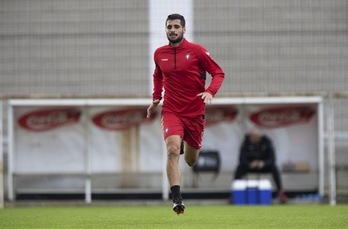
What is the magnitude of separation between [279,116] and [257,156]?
45.5 inches

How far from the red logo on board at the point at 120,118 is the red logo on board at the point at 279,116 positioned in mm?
2049

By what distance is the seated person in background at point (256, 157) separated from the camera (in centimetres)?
1908

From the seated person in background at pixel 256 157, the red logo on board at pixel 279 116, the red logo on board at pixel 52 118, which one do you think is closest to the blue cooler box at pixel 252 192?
the seated person in background at pixel 256 157

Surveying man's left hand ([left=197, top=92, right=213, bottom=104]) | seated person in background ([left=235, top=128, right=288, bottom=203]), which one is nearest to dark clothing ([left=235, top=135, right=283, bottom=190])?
seated person in background ([left=235, top=128, right=288, bottom=203])

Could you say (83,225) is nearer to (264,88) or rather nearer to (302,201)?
(302,201)

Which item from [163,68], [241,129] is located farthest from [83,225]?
[241,129]

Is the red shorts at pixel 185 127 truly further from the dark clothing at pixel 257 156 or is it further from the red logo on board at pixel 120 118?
the red logo on board at pixel 120 118

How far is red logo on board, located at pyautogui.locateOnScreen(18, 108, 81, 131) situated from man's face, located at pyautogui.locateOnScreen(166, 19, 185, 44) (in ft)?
29.5

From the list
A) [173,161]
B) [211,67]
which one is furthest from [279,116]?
[173,161]

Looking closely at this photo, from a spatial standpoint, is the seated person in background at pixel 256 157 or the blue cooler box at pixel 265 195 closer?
the blue cooler box at pixel 265 195

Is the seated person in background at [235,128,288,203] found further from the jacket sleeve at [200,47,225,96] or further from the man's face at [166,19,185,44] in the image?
the man's face at [166,19,185,44]

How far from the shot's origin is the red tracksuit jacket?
11.2 metres

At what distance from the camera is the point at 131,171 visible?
64.5 ft

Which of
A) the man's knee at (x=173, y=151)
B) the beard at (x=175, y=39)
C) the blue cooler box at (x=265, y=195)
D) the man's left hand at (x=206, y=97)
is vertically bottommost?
the blue cooler box at (x=265, y=195)
